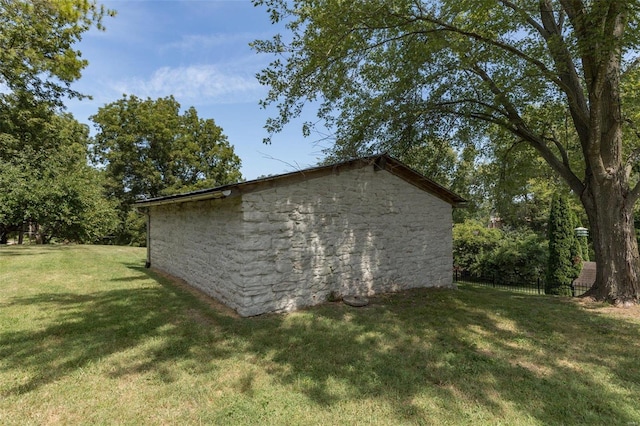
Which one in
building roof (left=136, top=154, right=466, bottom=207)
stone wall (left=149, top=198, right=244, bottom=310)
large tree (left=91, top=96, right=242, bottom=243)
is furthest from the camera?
large tree (left=91, top=96, right=242, bottom=243)

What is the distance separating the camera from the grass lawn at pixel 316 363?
9.96 feet

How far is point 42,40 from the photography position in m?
11.2

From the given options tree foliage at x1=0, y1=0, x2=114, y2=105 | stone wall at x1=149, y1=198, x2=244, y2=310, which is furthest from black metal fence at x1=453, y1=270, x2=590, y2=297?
tree foliage at x1=0, y1=0, x2=114, y2=105

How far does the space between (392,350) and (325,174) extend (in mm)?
3872

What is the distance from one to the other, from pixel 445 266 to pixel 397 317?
13.1ft

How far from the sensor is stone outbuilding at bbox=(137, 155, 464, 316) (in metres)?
5.91

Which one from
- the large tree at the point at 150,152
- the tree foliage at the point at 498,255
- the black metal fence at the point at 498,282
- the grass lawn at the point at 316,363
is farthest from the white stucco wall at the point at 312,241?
the large tree at the point at 150,152

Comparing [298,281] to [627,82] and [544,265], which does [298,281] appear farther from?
[544,265]

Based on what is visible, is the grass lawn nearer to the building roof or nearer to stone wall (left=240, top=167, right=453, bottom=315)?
stone wall (left=240, top=167, right=453, bottom=315)

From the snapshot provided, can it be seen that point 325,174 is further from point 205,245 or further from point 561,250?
point 561,250

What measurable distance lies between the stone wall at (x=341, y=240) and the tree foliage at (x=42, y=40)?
10.6 m

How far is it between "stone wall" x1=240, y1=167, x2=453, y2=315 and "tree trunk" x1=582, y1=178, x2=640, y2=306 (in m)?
3.48

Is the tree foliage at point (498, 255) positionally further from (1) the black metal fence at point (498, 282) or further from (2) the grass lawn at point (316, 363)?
(2) the grass lawn at point (316, 363)

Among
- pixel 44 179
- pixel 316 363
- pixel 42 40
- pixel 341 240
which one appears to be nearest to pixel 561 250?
pixel 341 240
